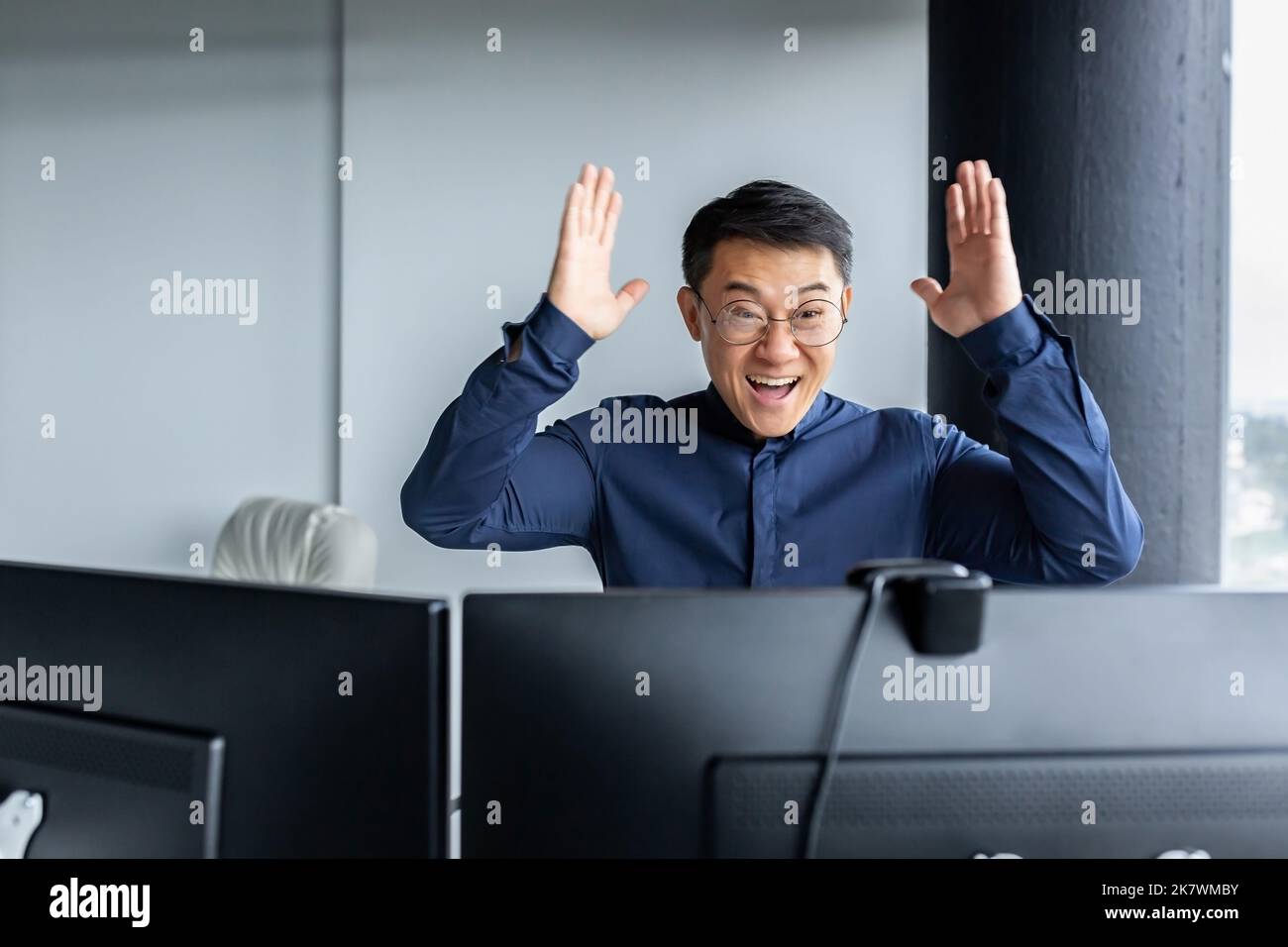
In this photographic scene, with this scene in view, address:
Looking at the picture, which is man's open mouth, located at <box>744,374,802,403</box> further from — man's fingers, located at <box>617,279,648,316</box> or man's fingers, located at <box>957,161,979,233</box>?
man's fingers, located at <box>957,161,979,233</box>

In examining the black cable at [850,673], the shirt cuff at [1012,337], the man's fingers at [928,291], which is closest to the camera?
the black cable at [850,673]

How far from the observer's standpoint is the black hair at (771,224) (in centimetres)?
177

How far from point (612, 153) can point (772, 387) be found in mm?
1833

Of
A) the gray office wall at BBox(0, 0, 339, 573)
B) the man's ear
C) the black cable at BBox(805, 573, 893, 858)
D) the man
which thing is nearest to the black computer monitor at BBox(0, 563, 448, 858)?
the black cable at BBox(805, 573, 893, 858)

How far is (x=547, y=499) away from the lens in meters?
1.83

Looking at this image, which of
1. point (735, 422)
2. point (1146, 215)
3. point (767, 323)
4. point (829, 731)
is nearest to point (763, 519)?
point (735, 422)

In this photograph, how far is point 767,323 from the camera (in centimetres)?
177

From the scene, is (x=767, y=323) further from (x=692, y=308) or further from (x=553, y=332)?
(x=553, y=332)

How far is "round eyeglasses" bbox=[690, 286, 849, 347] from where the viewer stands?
5.79 feet

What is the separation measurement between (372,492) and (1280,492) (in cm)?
304

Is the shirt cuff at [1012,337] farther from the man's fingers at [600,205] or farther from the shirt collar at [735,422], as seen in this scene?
the man's fingers at [600,205]

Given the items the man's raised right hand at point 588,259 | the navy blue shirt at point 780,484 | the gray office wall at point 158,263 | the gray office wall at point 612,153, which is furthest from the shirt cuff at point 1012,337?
the gray office wall at point 158,263

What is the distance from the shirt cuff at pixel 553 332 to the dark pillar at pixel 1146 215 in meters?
1.19
